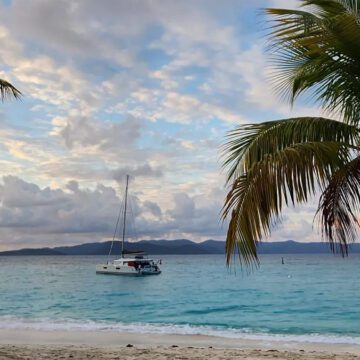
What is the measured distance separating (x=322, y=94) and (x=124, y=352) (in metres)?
9.13

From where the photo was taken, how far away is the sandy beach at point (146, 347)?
12094 mm

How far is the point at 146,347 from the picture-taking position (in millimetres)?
14703

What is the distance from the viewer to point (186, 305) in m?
37.0

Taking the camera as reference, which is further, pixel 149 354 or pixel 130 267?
pixel 130 267

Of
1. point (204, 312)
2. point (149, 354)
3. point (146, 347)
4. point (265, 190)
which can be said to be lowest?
point (204, 312)

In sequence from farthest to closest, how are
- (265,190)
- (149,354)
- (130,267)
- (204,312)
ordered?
(130,267) < (204,312) < (149,354) < (265,190)

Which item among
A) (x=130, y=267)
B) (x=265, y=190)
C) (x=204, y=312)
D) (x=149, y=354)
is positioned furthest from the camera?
(x=130, y=267)

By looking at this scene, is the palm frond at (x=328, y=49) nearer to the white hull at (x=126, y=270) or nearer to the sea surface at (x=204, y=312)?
the sea surface at (x=204, y=312)

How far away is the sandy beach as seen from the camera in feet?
39.7

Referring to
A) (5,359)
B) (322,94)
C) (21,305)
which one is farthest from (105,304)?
(322,94)

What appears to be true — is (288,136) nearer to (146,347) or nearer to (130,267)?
(146,347)

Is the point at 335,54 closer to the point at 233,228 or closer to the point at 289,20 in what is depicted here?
the point at 289,20

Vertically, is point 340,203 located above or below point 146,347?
above

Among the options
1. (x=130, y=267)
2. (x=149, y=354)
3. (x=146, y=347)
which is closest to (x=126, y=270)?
(x=130, y=267)
